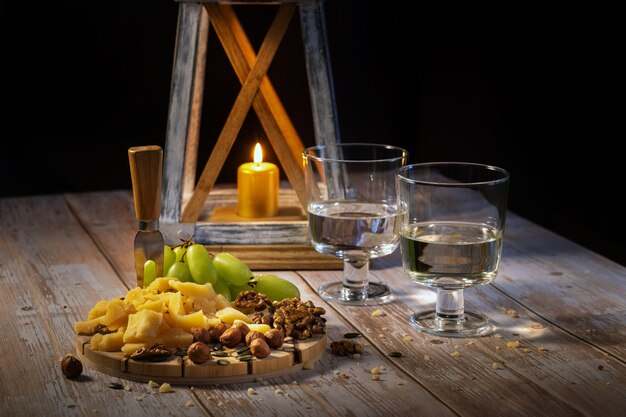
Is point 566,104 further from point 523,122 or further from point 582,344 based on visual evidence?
point 582,344

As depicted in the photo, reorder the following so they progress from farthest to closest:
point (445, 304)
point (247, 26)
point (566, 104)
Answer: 1. point (247, 26)
2. point (566, 104)
3. point (445, 304)

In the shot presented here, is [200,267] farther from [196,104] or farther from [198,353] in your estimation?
[196,104]

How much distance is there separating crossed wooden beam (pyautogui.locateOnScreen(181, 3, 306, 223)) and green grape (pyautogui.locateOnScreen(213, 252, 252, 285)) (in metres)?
0.31

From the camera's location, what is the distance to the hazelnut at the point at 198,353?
132cm

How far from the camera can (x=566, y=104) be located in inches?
85.9

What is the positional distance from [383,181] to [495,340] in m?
0.30

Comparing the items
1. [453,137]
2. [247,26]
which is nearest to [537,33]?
[453,137]

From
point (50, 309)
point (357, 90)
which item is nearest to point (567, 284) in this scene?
point (50, 309)

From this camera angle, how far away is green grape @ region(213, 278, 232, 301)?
157 centimetres

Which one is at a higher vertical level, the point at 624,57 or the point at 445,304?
the point at 624,57

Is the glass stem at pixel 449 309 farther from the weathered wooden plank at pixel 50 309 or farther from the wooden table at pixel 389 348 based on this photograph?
the weathered wooden plank at pixel 50 309

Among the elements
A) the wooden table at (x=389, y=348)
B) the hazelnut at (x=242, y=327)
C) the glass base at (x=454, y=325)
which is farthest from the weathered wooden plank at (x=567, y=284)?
the hazelnut at (x=242, y=327)

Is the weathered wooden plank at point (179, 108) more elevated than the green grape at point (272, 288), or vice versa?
the weathered wooden plank at point (179, 108)

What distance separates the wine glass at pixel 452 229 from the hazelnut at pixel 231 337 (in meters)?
0.26
